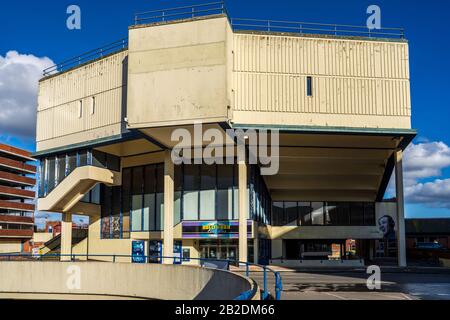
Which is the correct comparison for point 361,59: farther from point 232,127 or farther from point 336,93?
point 232,127

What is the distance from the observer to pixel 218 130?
28.0m


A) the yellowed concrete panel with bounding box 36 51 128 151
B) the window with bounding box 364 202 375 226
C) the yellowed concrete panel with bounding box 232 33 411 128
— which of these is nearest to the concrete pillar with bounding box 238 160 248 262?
the yellowed concrete panel with bounding box 232 33 411 128

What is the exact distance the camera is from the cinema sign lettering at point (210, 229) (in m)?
32.1

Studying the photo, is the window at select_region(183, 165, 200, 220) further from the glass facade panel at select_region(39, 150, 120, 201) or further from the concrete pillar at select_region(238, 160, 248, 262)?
the glass facade panel at select_region(39, 150, 120, 201)

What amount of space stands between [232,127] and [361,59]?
8.66 m

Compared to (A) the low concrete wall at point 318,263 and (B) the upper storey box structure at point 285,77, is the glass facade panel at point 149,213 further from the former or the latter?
(B) the upper storey box structure at point 285,77

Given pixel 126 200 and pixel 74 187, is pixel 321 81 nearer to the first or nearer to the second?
pixel 126 200

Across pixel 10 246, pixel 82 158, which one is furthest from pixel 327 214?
pixel 10 246

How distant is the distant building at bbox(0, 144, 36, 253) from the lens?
74.2 metres

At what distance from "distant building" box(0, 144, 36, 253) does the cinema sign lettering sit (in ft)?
152

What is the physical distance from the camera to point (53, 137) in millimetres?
35781

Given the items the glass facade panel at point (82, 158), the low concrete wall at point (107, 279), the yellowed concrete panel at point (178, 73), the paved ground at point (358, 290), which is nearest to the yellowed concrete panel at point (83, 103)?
the glass facade panel at point (82, 158)

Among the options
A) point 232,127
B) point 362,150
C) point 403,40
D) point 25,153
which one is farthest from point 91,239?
point 25,153

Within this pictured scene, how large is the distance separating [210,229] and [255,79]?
1023 centimetres
